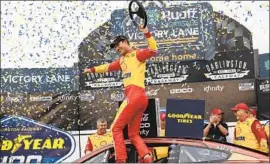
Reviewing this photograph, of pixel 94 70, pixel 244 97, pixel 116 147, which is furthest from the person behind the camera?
pixel 244 97

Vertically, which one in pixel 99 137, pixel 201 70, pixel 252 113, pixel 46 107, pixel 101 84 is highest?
pixel 201 70

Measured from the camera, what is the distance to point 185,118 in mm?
5090

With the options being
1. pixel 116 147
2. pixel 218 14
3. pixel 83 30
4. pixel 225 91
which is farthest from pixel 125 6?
pixel 116 147

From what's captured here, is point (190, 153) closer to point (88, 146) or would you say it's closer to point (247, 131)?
point (247, 131)

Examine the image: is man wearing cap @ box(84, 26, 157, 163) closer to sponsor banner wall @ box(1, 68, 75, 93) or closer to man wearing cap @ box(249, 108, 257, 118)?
sponsor banner wall @ box(1, 68, 75, 93)

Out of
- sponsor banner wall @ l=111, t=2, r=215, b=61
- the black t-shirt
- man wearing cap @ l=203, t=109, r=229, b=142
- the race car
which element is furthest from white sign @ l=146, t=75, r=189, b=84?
the race car

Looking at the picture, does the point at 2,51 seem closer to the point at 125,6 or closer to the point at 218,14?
the point at 125,6

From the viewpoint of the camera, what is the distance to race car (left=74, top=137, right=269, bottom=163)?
3.92 metres

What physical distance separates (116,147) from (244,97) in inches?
89.6

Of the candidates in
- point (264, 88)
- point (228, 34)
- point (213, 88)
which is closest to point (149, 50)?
point (213, 88)

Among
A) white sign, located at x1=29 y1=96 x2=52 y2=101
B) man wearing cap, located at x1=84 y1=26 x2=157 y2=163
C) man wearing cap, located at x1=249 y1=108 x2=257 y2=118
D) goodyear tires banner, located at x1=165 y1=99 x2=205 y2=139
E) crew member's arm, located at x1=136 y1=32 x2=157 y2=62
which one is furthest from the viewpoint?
white sign, located at x1=29 y1=96 x2=52 y2=101

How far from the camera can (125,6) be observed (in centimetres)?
625

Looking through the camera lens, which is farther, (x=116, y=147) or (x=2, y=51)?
(x=2, y=51)

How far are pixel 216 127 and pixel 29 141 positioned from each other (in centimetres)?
254
